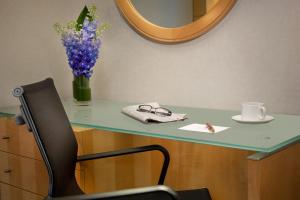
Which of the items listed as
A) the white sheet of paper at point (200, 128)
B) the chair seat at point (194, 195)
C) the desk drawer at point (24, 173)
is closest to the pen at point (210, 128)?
the white sheet of paper at point (200, 128)

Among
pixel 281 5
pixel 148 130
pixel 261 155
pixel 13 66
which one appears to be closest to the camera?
pixel 261 155

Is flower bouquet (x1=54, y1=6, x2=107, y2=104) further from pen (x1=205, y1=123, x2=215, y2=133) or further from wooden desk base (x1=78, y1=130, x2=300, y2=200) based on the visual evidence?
pen (x1=205, y1=123, x2=215, y2=133)

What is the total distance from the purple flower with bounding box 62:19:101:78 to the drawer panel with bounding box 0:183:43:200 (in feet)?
2.15

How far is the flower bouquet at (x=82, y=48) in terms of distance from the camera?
7.27ft

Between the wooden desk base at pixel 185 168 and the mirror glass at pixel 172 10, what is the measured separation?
61cm

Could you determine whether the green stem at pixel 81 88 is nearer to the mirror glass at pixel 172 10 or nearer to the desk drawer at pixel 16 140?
the desk drawer at pixel 16 140

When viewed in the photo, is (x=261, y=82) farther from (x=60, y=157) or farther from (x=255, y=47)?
(x=60, y=157)

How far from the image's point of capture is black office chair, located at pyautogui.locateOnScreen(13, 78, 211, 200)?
127 cm

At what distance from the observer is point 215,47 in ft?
6.85

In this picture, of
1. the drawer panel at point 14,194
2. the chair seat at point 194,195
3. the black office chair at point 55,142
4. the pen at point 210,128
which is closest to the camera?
the black office chair at point 55,142

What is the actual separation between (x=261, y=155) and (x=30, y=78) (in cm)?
179

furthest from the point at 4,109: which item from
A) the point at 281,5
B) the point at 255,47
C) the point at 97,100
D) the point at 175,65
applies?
the point at 281,5

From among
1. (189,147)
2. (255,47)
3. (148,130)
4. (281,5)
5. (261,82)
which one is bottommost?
(189,147)

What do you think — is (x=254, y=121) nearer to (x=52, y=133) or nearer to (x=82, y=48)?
(x=52, y=133)
